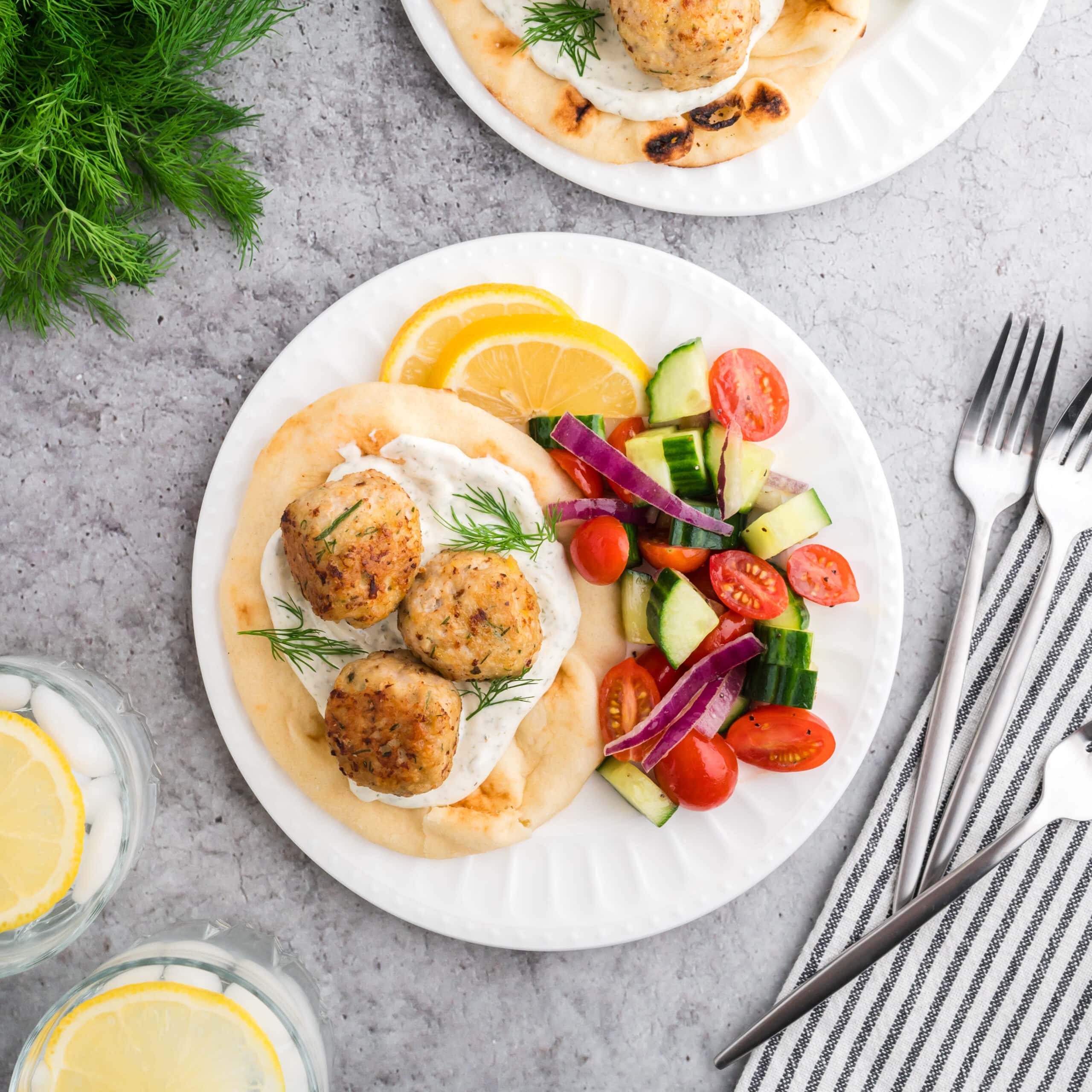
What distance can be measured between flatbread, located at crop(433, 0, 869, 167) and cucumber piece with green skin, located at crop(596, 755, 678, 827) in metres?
2.21

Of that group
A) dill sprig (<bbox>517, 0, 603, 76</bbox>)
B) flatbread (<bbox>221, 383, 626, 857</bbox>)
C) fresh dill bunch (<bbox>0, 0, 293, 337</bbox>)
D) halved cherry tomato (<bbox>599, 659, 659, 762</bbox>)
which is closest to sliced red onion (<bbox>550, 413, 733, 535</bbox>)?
flatbread (<bbox>221, 383, 626, 857</bbox>)

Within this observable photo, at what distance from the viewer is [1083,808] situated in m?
3.51

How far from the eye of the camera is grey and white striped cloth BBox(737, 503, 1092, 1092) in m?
3.53

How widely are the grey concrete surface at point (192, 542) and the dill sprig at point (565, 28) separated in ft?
1.35

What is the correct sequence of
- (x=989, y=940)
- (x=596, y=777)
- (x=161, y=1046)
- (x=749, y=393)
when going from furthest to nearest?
(x=989, y=940), (x=596, y=777), (x=749, y=393), (x=161, y=1046)

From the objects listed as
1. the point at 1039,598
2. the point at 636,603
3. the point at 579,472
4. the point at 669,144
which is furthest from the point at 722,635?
the point at 669,144

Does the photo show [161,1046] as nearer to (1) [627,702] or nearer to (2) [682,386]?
(1) [627,702]

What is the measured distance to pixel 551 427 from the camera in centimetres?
325

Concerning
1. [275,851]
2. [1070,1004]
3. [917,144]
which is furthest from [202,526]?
[1070,1004]

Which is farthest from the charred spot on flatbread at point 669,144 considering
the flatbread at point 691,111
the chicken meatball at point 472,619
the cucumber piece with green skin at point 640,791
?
the cucumber piece with green skin at point 640,791

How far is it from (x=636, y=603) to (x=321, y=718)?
1202 mm

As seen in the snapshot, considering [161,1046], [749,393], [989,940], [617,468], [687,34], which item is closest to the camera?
[161,1046]

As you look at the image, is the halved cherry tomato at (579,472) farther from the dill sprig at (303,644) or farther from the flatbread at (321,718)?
the dill sprig at (303,644)

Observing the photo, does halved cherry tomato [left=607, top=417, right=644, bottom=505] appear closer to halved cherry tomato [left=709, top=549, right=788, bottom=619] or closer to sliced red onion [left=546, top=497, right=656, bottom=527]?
sliced red onion [left=546, top=497, right=656, bottom=527]
